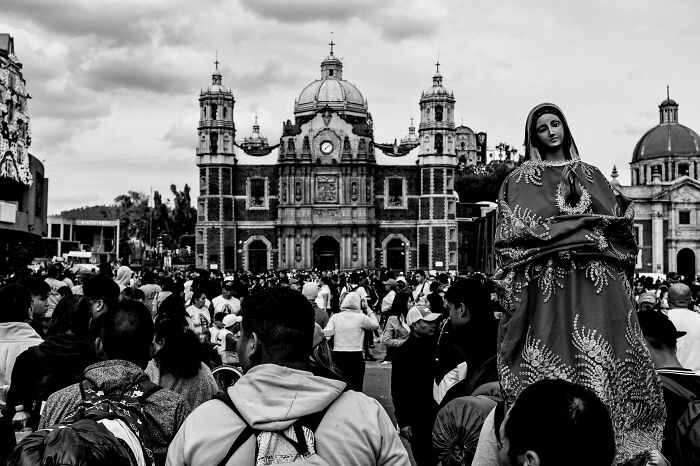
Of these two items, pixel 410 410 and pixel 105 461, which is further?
pixel 410 410

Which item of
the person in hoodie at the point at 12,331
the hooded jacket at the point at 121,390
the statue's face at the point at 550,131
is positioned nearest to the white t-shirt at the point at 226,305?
the person in hoodie at the point at 12,331

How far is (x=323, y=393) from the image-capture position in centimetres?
266

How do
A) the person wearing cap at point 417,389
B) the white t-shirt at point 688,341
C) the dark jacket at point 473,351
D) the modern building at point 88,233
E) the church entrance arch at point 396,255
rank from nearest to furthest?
the dark jacket at point 473,351, the person wearing cap at point 417,389, the white t-shirt at point 688,341, the church entrance arch at point 396,255, the modern building at point 88,233

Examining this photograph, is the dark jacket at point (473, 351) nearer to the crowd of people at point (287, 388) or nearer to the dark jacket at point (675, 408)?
the crowd of people at point (287, 388)

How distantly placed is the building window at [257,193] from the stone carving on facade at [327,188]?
4.06 m

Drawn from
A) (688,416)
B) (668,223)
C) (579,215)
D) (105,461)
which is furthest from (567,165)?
(668,223)

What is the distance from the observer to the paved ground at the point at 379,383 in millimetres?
11341

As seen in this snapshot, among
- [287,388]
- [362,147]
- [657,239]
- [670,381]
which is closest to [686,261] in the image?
[657,239]

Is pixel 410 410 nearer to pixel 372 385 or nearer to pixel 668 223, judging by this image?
pixel 372 385

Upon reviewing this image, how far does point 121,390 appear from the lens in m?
3.55

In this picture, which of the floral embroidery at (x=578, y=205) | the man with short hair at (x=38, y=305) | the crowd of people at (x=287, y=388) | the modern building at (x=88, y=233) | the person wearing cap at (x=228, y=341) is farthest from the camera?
the modern building at (x=88, y=233)

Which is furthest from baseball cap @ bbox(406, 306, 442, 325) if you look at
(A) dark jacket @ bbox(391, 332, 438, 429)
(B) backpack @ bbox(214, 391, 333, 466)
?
(B) backpack @ bbox(214, 391, 333, 466)

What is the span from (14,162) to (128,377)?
3766 centimetres

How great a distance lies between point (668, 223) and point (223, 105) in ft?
116
